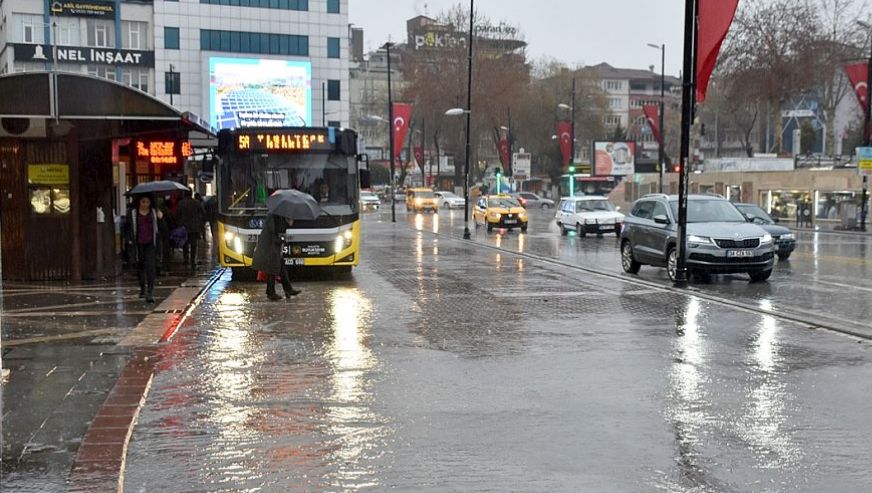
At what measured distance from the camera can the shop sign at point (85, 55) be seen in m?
68.6

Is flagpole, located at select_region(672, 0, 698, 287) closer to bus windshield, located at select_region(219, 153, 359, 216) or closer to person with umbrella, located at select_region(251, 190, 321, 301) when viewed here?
bus windshield, located at select_region(219, 153, 359, 216)

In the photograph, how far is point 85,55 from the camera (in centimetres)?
7031

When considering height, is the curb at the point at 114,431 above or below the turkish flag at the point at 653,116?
below

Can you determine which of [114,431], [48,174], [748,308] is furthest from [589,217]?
[114,431]

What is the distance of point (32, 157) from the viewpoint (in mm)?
16422

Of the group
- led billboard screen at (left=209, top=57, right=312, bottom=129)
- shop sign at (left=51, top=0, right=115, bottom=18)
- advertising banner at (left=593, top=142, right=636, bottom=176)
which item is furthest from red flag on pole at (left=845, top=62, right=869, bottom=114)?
shop sign at (left=51, top=0, right=115, bottom=18)

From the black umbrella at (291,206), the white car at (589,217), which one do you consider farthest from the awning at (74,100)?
the white car at (589,217)

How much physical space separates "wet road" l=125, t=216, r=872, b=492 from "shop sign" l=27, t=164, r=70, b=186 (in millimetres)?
4808

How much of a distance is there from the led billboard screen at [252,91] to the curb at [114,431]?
64.3 meters

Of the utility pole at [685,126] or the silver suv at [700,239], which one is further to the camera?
the silver suv at [700,239]

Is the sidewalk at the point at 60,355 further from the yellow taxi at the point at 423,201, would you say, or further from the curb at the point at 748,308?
the yellow taxi at the point at 423,201

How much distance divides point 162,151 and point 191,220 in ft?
19.8

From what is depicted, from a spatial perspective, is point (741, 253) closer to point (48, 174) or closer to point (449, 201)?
point (48, 174)

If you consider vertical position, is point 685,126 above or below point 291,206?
above
